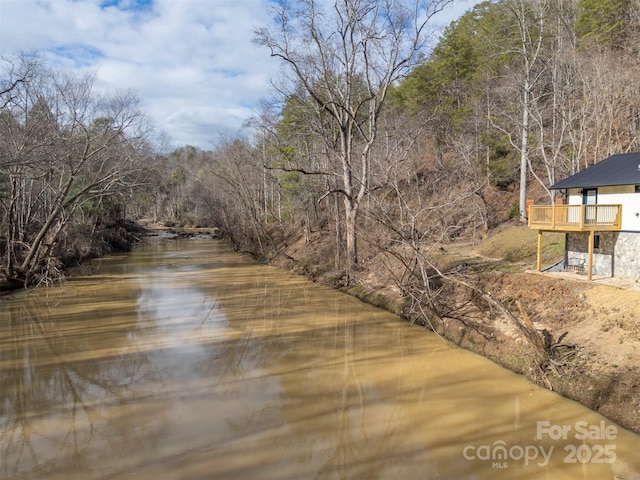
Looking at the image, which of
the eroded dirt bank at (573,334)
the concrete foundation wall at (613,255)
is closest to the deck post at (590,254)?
the eroded dirt bank at (573,334)

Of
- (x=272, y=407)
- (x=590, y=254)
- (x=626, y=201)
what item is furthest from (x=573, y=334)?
(x=272, y=407)

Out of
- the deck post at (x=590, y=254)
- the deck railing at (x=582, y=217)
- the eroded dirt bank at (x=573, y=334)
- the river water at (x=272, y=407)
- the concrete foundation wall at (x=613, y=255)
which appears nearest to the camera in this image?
the river water at (x=272, y=407)

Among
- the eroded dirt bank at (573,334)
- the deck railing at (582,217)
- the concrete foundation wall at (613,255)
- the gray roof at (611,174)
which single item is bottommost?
the eroded dirt bank at (573,334)

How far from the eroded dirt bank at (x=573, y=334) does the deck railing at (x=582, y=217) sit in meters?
1.64

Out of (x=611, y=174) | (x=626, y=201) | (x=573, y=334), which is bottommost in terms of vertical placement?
(x=573, y=334)

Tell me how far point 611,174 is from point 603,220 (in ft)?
5.97

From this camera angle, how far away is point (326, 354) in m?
12.7

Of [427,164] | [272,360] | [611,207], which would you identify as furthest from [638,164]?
[427,164]

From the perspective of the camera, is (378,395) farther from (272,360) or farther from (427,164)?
(427,164)

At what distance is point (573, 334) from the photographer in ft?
35.9

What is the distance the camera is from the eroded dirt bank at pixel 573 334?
878 cm

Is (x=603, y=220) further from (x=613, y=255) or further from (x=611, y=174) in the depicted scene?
(x=611, y=174)

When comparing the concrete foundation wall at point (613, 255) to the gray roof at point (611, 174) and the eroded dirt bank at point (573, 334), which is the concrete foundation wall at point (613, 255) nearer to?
the eroded dirt bank at point (573, 334)

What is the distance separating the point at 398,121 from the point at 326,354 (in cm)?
2735
